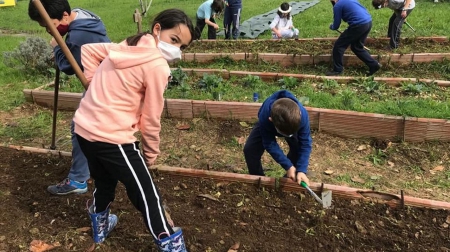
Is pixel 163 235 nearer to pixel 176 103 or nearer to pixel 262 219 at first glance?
pixel 262 219

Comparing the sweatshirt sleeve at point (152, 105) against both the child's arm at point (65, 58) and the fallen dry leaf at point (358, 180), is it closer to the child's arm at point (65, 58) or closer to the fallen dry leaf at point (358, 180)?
the child's arm at point (65, 58)

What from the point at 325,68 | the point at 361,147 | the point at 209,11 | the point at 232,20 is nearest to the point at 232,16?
the point at 232,20

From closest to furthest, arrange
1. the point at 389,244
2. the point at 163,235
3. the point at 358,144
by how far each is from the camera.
A: the point at 163,235, the point at 389,244, the point at 358,144

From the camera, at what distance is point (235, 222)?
10.00ft

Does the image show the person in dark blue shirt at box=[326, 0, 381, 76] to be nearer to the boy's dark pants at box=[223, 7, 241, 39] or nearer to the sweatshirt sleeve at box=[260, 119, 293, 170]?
the boy's dark pants at box=[223, 7, 241, 39]

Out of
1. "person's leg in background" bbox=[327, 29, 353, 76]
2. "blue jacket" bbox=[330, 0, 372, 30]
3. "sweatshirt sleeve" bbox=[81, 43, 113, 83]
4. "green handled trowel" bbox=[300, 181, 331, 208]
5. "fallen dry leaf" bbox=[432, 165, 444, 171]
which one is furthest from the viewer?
"person's leg in background" bbox=[327, 29, 353, 76]

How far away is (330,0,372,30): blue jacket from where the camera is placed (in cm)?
604

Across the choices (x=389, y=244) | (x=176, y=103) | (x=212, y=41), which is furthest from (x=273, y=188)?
(x=212, y=41)

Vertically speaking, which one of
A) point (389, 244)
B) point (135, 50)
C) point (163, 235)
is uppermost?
point (135, 50)

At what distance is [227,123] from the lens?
15.6 ft

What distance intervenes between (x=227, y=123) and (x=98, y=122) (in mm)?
2585

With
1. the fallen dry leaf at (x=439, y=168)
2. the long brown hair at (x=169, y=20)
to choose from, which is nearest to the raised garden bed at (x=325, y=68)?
the fallen dry leaf at (x=439, y=168)

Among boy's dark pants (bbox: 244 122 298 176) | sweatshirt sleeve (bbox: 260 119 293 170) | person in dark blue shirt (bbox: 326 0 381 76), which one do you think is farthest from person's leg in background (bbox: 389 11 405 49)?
sweatshirt sleeve (bbox: 260 119 293 170)

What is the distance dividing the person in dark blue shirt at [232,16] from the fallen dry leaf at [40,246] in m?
6.98
